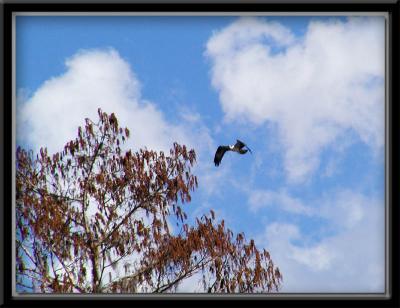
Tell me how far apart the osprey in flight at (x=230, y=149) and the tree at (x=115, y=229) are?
10 centimetres

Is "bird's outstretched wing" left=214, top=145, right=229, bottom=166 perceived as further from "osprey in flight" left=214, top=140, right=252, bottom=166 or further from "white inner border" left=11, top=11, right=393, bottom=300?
"white inner border" left=11, top=11, right=393, bottom=300

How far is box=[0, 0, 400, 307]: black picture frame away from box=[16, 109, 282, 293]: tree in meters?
0.11

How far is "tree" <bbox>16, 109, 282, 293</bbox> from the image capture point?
2.55 m

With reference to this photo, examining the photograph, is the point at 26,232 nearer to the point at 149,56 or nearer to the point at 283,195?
the point at 149,56

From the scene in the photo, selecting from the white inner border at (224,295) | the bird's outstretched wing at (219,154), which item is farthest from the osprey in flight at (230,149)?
the white inner border at (224,295)

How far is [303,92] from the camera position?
251cm

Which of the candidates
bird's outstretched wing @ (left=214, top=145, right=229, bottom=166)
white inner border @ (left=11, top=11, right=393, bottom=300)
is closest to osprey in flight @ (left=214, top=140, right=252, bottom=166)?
bird's outstretched wing @ (left=214, top=145, right=229, bottom=166)

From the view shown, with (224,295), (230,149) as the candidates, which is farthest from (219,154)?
(224,295)

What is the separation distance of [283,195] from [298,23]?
712 mm

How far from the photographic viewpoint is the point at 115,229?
2688 mm

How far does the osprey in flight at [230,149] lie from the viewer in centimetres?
257
